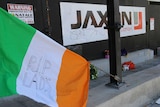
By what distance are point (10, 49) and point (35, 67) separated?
1.07 feet

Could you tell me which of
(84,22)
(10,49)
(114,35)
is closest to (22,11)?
(114,35)

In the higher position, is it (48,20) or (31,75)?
(48,20)

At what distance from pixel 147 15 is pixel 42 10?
5288 millimetres

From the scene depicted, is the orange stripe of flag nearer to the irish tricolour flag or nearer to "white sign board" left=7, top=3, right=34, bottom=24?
the irish tricolour flag

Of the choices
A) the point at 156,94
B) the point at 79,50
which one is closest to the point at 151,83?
the point at 156,94

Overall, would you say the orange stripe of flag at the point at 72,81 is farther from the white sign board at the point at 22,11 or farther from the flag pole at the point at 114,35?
the white sign board at the point at 22,11

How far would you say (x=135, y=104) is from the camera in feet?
15.8

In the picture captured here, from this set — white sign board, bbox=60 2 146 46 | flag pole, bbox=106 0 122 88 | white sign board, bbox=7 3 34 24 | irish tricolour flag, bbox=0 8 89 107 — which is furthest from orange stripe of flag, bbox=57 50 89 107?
white sign board, bbox=60 2 146 46

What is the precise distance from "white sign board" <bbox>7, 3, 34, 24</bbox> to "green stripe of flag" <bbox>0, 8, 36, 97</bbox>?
2471 mm

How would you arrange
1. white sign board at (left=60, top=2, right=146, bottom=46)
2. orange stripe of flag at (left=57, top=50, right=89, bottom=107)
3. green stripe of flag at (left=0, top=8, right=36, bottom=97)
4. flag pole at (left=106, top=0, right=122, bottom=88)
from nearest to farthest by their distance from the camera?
1. green stripe of flag at (left=0, top=8, right=36, bottom=97)
2. orange stripe of flag at (left=57, top=50, right=89, bottom=107)
3. flag pole at (left=106, top=0, right=122, bottom=88)
4. white sign board at (left=60, top=2, right=146, bottom=46)

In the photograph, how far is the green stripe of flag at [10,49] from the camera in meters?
2.68

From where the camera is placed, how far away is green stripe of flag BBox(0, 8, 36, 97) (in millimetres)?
2682

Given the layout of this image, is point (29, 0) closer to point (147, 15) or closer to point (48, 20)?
point (48, 20)

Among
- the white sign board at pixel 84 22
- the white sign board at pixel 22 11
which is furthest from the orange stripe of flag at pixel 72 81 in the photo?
the white sign board at pixel 84 22
